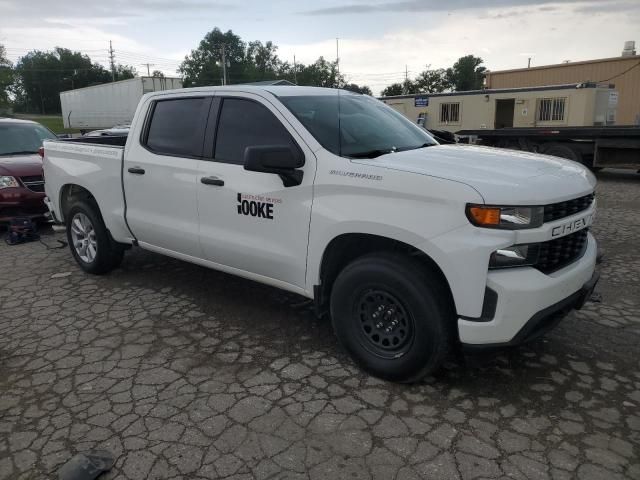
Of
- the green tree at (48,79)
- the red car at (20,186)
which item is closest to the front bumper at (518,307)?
the red car at (20,186)

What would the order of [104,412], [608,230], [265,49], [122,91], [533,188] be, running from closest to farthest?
1. [533,188]
2. [104,412]
3. [608,230]
4. [122,91]
5. [265,49]

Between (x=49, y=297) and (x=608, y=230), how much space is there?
7.13m

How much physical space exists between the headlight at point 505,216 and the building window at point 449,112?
65.1 feet

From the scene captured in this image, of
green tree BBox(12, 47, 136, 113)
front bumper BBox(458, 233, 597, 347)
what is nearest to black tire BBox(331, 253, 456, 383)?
front bumper BBox(458, 233, 597, 347)

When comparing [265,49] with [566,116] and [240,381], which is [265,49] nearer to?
[566,116]

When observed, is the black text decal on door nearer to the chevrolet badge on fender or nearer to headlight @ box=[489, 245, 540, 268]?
headlight @ box=[489, 245, 540, 268]

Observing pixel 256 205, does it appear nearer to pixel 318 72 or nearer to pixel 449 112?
pixel 449 112

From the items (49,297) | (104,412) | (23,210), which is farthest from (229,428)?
(23,210)

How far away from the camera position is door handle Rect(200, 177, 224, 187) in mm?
4000

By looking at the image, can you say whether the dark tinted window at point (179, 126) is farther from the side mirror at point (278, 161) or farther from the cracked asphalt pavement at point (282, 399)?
the cracked asphalt pavement at point (282, 399)

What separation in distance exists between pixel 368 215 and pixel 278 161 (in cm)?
70

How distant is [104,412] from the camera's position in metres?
3.12

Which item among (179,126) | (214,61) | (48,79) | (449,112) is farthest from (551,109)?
(48,79)

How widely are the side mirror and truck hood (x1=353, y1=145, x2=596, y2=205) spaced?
0.41 m
